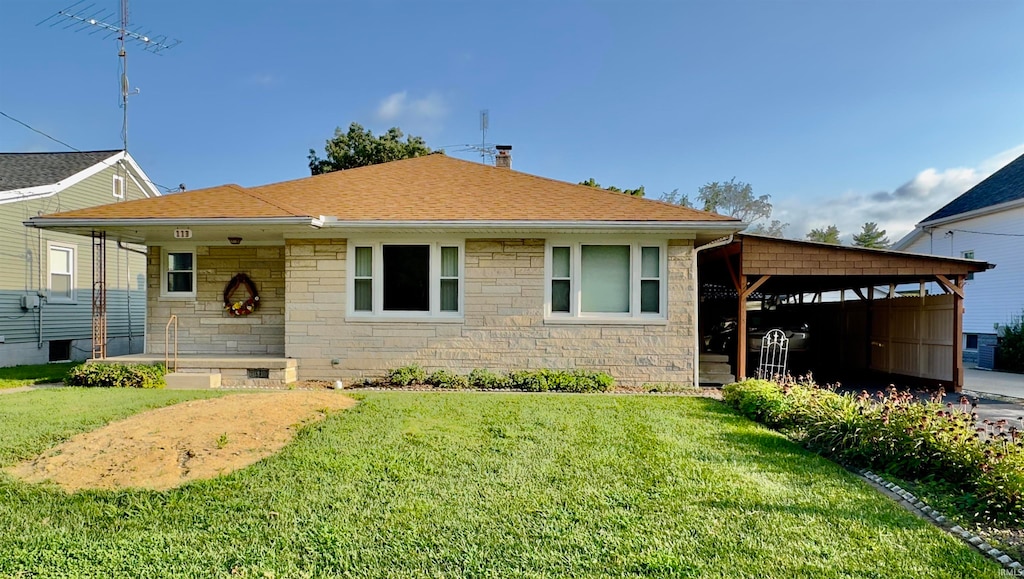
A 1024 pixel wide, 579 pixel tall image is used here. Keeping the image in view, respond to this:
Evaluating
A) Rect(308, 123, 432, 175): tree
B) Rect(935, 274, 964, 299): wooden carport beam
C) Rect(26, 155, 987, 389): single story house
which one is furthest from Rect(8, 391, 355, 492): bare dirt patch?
Rect(308, 123, 432, 175): tree

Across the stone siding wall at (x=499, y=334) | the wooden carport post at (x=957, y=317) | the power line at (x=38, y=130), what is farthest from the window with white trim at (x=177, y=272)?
the wooden carport post at (x=957, y=317)

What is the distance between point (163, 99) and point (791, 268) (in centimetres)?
1964

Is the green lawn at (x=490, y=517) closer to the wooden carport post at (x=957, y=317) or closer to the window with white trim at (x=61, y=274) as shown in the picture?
the wooden carport post at (x=957, y=317)

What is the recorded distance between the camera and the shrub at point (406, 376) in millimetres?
9133

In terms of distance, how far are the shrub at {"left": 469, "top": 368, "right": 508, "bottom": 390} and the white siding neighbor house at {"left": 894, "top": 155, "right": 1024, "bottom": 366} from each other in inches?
613

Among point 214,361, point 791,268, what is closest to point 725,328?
point 791,268

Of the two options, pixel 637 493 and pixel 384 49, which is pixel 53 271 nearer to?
pixel 384 49

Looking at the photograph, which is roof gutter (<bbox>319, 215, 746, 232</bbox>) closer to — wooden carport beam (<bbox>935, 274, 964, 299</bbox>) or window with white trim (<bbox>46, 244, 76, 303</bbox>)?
wooden carport beam (<bbox>935, 274, 964, 299</bbox>)

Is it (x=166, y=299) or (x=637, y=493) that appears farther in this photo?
(x=166, y=299)

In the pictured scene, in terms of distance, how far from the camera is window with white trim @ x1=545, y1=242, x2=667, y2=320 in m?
9.52

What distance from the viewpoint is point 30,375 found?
33.5 ft

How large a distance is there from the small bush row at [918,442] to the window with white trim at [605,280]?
10.8 feet

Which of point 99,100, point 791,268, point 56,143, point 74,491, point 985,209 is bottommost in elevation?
point 74,491

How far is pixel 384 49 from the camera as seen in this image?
1550 centimetres
